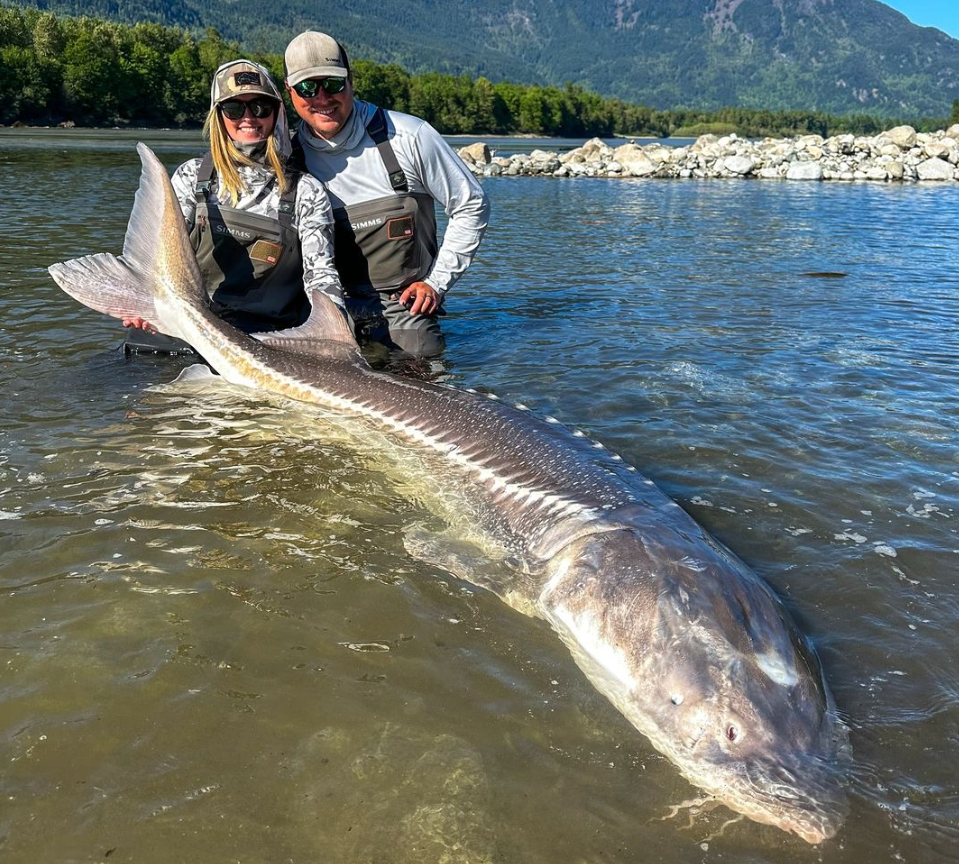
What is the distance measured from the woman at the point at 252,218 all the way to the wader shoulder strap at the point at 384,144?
0.63m

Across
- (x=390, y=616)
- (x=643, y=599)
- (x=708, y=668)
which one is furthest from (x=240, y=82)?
(x=708, y=668)

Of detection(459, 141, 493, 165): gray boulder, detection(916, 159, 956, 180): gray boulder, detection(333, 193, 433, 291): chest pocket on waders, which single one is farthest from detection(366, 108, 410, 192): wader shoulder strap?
detection(916, 159, 956, 180): gray boulder

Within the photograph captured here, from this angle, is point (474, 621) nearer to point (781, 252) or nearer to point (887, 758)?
point (887, 758)

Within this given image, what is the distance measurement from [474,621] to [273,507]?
1366 mm

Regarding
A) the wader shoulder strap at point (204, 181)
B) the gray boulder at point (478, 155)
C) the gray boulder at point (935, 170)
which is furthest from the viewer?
the gray boulder at point (478, 155)

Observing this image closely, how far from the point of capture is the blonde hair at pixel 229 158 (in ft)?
19.0

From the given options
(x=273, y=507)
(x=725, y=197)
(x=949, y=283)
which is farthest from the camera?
(x=725, y=197)

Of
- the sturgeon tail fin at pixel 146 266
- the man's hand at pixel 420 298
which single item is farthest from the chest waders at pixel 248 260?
the man's hand at pixel 420 298

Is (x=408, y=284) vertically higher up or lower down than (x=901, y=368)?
higher up

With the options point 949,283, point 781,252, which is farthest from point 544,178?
point 949,283

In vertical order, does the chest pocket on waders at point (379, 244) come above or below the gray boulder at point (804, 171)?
below

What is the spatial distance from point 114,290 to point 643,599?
14.6 ft

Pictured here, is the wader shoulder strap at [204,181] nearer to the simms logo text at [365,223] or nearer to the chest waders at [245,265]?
the chest waders at [245,265]

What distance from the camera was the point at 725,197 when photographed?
24719mm
